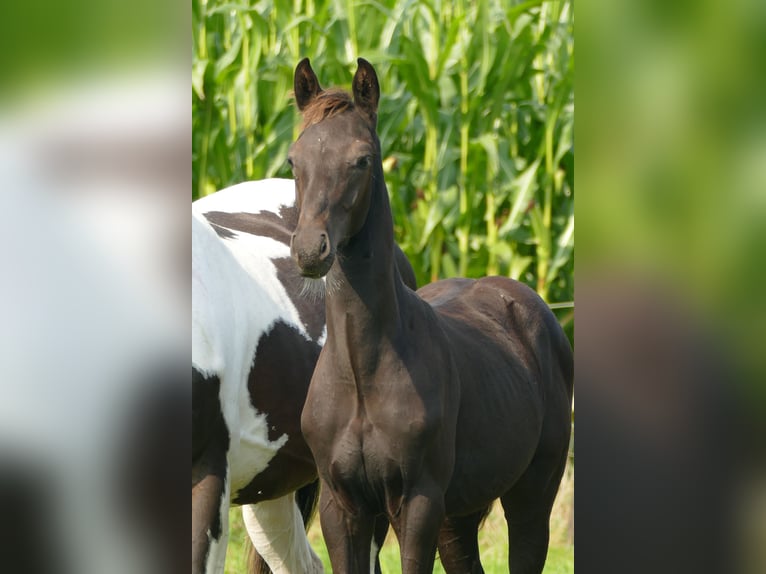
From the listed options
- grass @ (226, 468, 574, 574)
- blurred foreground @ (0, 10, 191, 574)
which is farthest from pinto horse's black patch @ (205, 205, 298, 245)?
blurred foreground @ (0, 10, 191, 574)

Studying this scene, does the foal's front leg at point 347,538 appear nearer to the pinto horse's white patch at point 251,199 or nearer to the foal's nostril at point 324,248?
the foal's nostril at point 324,248

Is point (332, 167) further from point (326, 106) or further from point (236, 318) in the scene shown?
point (236, 318)

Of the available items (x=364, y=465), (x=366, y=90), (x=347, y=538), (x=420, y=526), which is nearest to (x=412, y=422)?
(x=364, y=465)

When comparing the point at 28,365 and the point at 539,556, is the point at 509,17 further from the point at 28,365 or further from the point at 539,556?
the point at 28,365

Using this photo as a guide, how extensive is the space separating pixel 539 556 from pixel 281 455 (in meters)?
1.05

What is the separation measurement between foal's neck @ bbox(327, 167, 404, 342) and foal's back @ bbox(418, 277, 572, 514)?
394 mm

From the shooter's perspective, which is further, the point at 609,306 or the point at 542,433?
the point at 542,433

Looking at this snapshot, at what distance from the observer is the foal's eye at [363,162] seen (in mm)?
2789

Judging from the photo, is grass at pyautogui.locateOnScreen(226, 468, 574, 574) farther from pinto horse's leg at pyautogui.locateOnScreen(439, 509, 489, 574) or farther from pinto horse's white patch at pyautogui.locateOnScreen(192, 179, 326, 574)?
pinto horse's white patch at pyautogui.locateOnScreen(192, 179, 326, 574)

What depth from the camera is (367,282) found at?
2.97 meters

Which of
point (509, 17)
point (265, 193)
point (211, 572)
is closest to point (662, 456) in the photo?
point (211, 572)

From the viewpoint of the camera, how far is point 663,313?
657 mm

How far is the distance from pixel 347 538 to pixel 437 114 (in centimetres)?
354

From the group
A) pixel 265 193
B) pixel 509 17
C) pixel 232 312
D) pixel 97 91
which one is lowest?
pixel 232 312
